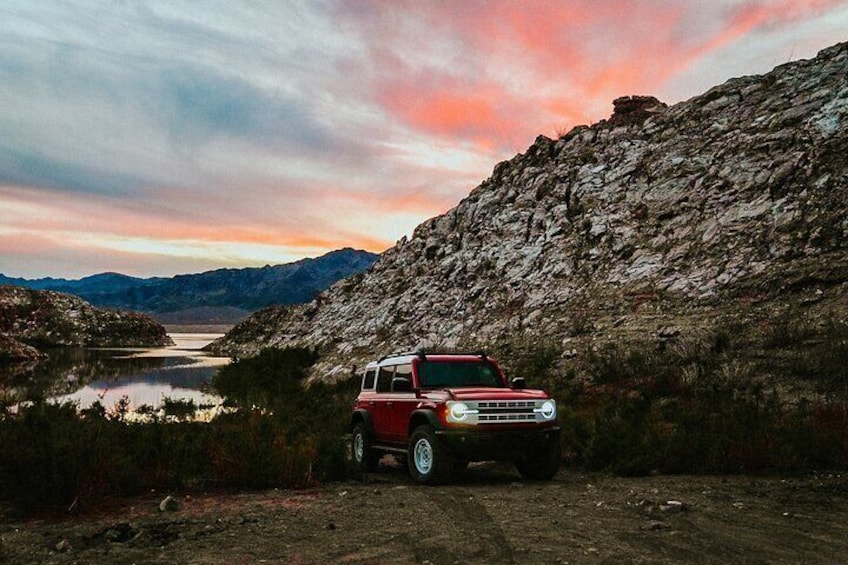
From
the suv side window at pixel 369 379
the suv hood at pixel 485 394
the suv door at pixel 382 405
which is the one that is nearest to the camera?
the suv hood at pixel 485 394

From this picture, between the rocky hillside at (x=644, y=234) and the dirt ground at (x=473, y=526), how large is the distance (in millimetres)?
13519

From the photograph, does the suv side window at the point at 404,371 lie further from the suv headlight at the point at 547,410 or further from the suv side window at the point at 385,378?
the suv headlight at the point at 547,410

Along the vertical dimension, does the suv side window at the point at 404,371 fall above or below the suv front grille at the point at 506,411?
above

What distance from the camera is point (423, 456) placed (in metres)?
11.9

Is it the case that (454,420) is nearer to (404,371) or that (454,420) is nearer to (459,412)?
(459,412)

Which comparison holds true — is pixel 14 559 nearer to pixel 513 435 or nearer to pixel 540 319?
pixel 513 435

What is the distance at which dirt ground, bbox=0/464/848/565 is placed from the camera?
713 centimetres

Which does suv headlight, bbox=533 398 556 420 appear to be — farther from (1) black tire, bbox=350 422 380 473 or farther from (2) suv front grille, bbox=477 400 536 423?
(1) black tire, bbox=350 422 380 473

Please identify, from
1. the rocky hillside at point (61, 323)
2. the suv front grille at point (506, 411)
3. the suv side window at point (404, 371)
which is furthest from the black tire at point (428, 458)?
the rocky hillside at point (61, 323)

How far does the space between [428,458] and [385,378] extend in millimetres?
2986

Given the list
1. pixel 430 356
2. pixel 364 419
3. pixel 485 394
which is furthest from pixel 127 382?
pixel 485 394

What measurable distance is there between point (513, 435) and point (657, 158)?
26.7 m

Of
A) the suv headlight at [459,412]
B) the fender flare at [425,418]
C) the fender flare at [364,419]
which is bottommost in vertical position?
the fender flare at [364,419]

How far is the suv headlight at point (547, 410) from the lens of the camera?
11.6 metres
